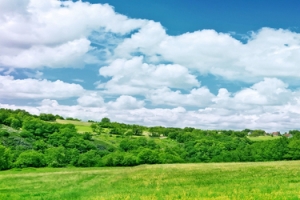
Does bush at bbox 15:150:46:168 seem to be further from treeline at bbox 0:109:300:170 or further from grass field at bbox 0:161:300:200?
grass field at bbox 0:161:300:200

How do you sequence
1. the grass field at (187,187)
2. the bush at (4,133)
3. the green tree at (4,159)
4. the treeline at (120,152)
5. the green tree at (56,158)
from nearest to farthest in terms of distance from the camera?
the grass field at (187,187) < the green tree at (4,159) < the treeline at (120,152) < the green tree at (56,158) < the bush at (4,133)

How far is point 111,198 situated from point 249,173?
2055cm

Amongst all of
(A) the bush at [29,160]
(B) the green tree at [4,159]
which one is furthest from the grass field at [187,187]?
(A) the bush at [29,160]

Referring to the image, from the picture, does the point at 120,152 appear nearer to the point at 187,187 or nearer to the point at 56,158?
the point at 56,158

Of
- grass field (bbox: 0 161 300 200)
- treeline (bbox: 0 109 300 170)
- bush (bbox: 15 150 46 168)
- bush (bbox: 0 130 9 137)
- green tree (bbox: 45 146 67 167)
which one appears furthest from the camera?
bush (bbox: 0 130 9 137)

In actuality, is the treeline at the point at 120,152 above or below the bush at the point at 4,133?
below

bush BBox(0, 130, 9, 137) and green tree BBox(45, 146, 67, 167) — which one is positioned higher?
bush BBox(0, 130, 9, 137)

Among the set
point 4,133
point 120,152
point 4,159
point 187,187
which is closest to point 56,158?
point 4,159

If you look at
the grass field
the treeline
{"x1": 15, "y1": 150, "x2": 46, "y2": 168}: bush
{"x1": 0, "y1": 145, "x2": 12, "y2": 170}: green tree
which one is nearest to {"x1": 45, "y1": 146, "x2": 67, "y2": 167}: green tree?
the treeline

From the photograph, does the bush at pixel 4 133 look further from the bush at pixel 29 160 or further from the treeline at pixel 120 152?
the bush at pixel 29 160

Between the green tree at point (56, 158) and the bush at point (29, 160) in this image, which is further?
the green tree at point (56, 158)

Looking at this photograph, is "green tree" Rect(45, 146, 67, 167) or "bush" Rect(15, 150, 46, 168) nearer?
"bush" Rect(15, 150, 46, 168)

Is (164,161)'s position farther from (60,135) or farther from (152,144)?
(60,135)

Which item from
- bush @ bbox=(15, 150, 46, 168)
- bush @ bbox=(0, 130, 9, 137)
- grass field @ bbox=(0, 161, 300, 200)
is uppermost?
bush @ bbox=(0, 130, 9, 137)
